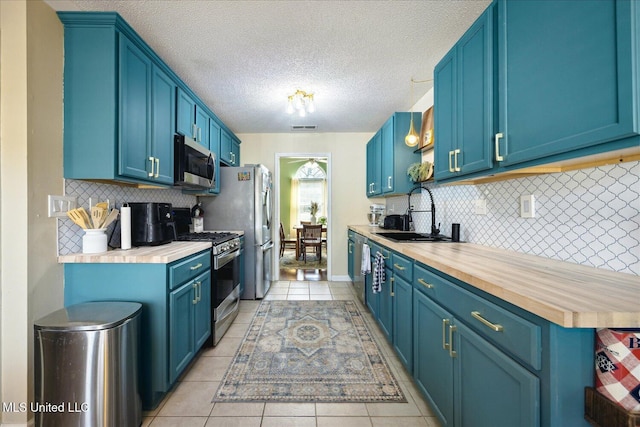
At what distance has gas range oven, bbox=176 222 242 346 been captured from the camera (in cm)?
236

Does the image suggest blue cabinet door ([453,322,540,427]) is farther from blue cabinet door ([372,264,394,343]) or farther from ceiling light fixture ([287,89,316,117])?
ceiling light fixture ([287,89,316,117])

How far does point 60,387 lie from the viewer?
49.6 inches

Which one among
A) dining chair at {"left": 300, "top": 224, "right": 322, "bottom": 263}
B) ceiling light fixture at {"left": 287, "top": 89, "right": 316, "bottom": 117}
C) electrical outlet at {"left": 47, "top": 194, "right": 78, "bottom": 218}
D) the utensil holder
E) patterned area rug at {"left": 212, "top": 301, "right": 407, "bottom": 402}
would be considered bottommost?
patterned area rug at {"left": 212, "top": 301, "right": 407, "bottom": 402}

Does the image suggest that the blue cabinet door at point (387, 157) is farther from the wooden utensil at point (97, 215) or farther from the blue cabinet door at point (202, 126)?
the wooden utensil at point (97, 215)

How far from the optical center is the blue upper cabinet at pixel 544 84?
0.82 metres

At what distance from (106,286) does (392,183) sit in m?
2.73

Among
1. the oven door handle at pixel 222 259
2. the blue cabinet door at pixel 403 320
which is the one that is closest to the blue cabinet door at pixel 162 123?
the oven door handle at pixel 222 259

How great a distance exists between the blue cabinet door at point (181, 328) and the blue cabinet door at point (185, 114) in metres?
1.46

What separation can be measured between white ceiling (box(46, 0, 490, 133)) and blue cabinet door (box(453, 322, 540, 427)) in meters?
2.02

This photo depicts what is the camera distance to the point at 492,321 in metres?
0.98

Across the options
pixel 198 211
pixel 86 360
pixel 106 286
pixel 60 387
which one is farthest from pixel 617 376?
pixel 198 211

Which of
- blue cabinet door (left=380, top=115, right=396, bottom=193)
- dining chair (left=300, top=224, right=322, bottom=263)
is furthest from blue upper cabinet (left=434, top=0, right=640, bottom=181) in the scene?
dining chair (left=300, top=224, right=322, bottom=263)

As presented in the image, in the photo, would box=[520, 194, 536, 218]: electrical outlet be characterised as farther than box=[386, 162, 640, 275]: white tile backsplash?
Yes

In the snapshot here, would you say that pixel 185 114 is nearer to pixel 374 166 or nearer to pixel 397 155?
pixel 397 155
